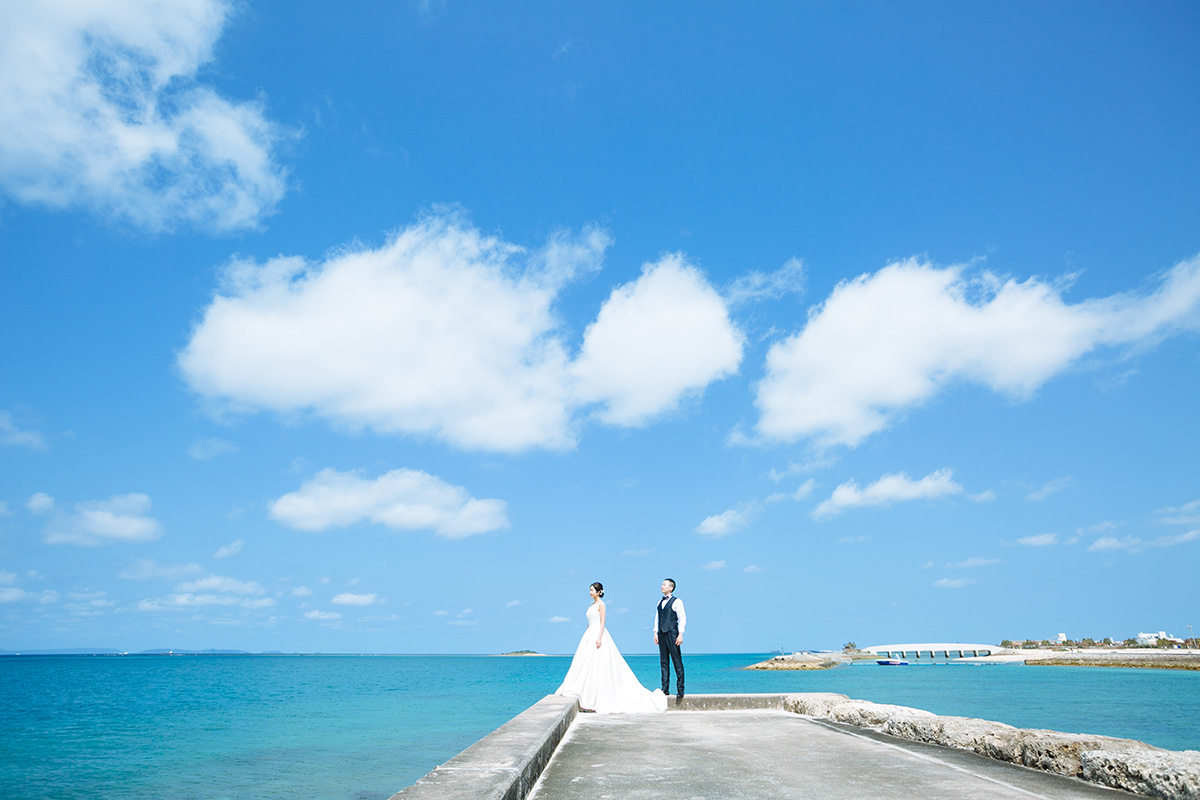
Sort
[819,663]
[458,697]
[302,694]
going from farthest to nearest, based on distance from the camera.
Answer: [819,663], [302,694], [458,697]

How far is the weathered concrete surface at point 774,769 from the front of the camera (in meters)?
4.69

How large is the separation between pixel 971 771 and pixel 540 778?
10.8 feet

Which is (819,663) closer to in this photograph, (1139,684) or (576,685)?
(1139,684)

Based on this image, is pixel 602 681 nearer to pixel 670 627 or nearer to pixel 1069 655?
pixel 670 627

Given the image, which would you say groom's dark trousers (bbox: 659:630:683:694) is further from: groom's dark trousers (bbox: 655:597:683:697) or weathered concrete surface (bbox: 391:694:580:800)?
weathered concrete surface (bbox: 391:694:580:800)

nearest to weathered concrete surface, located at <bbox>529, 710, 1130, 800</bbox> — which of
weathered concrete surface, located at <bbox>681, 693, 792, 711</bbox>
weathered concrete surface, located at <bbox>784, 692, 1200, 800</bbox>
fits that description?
weathered concrete surface, located at <bbox>784, 692, 1200, 800</bbox>

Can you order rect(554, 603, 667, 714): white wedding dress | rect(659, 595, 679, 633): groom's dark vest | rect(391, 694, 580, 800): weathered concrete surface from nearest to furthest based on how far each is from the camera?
rect(391, 694, 580, 800): weathered concrete surface < rect(554, 603, 667, 714): white wedding dress < rect(659, 595, 679, 633): groom's dark vest

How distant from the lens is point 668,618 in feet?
34.6

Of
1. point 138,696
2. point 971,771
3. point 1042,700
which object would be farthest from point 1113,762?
point 138,696

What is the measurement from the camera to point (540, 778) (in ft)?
17.3

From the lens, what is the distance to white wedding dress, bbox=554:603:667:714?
9.94m

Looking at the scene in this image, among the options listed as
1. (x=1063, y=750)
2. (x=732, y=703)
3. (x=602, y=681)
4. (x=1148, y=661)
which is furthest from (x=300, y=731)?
(x=1148, y=661)

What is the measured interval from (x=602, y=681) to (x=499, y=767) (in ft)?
19.1

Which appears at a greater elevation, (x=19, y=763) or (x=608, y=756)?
(x=608, y=756)
